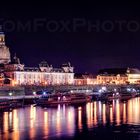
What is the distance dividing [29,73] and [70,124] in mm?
42938

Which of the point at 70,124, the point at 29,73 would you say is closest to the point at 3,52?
the point at 29,73

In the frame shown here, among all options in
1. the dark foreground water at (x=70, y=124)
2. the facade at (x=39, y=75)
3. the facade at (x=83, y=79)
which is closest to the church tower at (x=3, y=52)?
the facade at (x=39, y=75)

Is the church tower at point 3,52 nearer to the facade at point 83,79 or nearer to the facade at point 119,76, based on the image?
the facade at point 83,79

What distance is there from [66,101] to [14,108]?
8323 mm

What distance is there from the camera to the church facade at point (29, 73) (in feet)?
238

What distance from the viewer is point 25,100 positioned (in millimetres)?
49688

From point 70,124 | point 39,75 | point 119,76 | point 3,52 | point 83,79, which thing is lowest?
point 70,124

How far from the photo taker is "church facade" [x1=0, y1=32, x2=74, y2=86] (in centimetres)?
7262

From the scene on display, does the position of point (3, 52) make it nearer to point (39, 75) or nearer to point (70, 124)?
point (39, 75)

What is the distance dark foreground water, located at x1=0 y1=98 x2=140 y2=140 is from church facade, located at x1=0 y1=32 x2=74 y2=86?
3014 centimetres

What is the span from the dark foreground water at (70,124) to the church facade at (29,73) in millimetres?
30141

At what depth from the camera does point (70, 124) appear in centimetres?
3281

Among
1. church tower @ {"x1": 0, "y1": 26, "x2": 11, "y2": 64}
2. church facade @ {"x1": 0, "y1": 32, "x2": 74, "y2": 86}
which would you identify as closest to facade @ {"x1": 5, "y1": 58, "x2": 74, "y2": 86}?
church facade @ {"x1": 0, "y1": 32, "x2": 74, "y2": 86}

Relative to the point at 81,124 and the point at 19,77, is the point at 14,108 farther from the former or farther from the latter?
the point at 19,77
